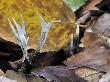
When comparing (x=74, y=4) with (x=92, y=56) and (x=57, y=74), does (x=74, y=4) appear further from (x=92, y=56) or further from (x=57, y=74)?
(x=57, y=74)

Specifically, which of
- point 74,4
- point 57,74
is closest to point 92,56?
point 57,74

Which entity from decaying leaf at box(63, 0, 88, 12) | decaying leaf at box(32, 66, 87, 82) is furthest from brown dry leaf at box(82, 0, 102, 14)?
decaying leaf at box(32, 66, 87, 82)

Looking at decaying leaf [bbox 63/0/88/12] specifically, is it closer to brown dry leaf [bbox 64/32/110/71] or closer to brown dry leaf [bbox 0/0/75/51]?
brown dry leaf [bbox 0/0/75/51]

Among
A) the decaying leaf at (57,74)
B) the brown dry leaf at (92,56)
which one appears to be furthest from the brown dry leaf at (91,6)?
the decaying leaf at (57,74)

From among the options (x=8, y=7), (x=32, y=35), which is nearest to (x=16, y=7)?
(x=8, y=7)

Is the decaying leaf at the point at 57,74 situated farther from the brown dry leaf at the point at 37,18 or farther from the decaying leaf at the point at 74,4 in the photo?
the decaying leaf at the point at 74,4

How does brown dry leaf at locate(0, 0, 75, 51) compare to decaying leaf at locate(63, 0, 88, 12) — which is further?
decaying leaf at locate(63, 0, 88, 12)
